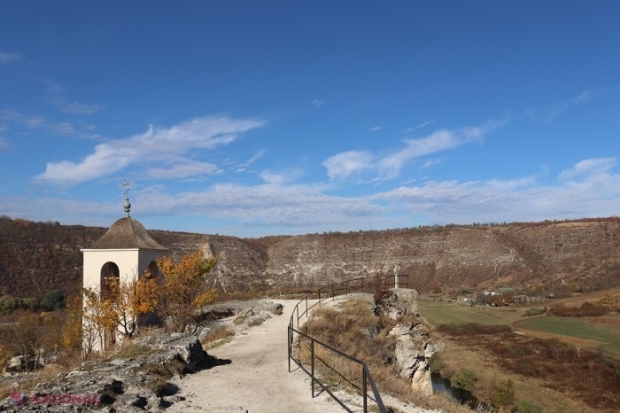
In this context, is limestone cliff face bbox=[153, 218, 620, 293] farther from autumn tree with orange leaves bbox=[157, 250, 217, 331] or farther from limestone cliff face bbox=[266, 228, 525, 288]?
autumn tree with orange leaves bbox=[157, 250, 217, 331]

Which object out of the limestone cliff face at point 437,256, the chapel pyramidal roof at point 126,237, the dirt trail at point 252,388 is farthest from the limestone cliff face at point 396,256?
the dirt trail at point 252,388

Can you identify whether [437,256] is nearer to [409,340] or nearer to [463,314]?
[463,314]

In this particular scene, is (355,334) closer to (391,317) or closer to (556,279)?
(391,317)

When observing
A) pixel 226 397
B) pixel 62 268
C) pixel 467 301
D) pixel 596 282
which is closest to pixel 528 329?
pixel 467 301

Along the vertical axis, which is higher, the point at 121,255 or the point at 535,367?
the point at 121,255

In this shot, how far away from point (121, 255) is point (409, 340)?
13.6 metres

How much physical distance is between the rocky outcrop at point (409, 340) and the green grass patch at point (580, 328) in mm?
24978

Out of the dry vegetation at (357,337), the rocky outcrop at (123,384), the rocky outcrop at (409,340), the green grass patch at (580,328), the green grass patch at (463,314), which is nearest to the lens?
the rocky outcrop at (123,384)

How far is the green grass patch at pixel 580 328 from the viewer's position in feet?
137

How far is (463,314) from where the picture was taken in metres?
53.4

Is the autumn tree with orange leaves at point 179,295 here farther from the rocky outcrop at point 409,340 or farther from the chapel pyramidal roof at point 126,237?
the rocky outcrop at point 409,340

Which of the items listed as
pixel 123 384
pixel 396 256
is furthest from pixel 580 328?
pixel 123 384

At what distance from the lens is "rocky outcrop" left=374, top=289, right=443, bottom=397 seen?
20250 mm

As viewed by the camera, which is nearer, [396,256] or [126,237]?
[126,237]
